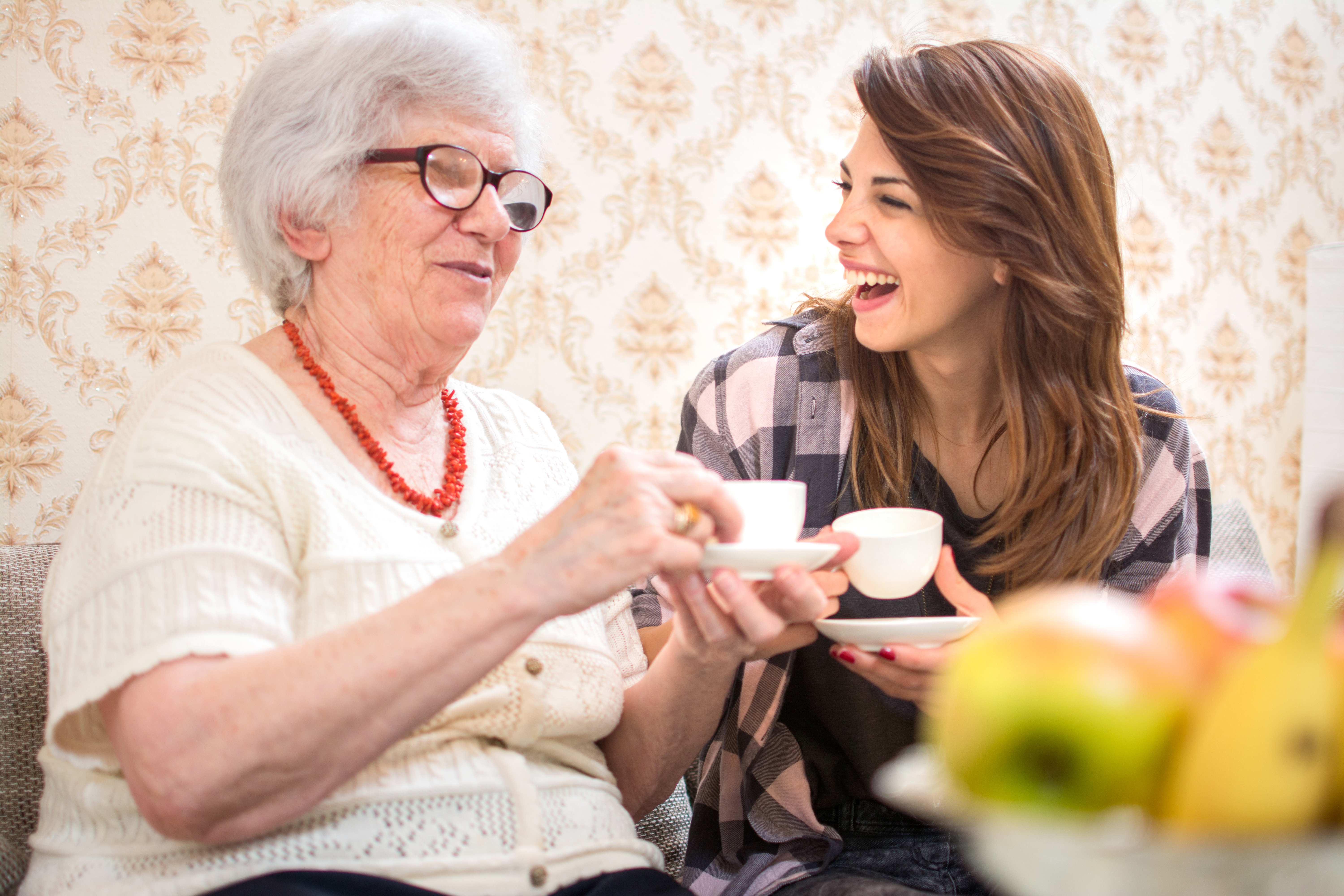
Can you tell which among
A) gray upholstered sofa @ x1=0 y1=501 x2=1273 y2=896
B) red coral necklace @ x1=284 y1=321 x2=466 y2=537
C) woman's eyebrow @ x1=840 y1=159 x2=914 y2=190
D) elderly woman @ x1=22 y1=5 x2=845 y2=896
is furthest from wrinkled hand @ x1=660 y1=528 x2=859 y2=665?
gray upholstered sofa @ x1=0 y1=501 x2=1273 y2=896

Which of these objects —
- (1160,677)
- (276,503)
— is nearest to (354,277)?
(276,503)

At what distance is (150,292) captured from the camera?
6.70ft

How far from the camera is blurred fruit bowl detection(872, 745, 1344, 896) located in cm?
33

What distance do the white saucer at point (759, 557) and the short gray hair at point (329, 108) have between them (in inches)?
25.8

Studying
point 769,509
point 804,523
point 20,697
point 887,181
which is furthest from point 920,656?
point 20,697

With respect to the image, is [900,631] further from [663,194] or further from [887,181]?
[663,194]

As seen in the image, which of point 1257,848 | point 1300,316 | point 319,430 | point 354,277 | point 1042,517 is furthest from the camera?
point 1300,316

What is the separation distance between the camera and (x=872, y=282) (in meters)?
1.45

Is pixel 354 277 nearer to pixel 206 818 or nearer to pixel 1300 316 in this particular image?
pixel 206 818

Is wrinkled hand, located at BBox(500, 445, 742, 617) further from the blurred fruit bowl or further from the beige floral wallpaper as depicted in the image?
the beige floral wallpaper

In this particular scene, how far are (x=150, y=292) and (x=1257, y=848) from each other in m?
2.19

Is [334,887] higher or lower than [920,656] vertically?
lower

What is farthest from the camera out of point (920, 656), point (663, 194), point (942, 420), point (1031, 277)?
point (663, 194)

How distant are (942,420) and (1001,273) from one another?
0.78ft
